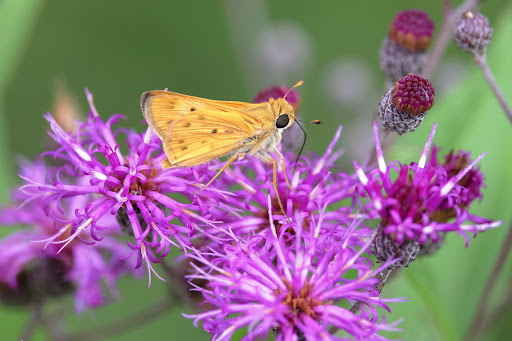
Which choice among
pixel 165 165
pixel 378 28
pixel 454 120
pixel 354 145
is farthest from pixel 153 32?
pixel 165 165

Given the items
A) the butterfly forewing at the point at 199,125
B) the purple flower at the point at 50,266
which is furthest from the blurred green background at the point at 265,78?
the butterfly forewing at the point at 199,125

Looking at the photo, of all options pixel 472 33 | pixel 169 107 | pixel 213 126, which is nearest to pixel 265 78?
pixel 472 33

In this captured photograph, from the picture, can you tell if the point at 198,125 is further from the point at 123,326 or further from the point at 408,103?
the point at 123,326

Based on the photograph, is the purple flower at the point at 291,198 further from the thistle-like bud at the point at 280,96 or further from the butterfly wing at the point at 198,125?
the thistle-like bud at the point at 280,96

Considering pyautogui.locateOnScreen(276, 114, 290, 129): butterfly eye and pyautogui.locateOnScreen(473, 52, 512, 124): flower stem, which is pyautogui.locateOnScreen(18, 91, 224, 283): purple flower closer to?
pyautogui.locateOnScreen(276, 114, 290, 129): butterfly eye

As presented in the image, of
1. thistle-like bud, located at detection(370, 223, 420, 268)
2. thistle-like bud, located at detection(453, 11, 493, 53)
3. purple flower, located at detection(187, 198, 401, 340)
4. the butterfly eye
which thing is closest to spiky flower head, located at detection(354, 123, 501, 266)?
thistle-like bud, located at detection(370, 223, 420, 268)

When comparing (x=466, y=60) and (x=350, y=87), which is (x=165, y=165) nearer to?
(x=350, y=87)
